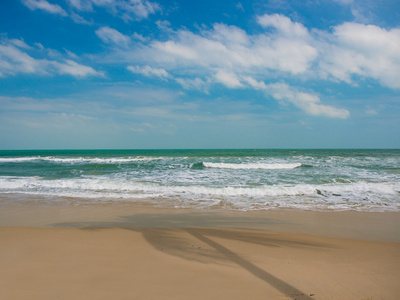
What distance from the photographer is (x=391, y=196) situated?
9234mm

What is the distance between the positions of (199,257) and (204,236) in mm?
1102

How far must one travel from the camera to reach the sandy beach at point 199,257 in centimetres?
284

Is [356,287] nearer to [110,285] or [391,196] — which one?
[110,285]

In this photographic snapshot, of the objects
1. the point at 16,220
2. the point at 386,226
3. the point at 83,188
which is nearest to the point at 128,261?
the point at 16,220

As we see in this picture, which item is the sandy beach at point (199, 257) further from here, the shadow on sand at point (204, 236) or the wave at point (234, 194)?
the wave at point (234, 194)

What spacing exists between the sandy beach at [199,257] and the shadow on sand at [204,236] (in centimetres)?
2

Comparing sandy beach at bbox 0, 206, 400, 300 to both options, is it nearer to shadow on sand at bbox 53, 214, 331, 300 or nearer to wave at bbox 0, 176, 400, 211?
shadow on sand at bbox 53, 214, 331, 300

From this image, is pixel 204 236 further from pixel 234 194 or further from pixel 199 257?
pixel 234 194

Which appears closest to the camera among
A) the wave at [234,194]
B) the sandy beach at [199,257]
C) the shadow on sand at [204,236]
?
the sandy beach at [199,257]

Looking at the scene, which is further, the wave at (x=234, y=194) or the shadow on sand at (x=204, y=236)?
the wave at (x=234, y=194)

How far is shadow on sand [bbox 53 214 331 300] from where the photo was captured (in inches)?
137

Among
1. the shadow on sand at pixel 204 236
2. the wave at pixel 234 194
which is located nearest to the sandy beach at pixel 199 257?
the shadow on sand at pixel 204 236

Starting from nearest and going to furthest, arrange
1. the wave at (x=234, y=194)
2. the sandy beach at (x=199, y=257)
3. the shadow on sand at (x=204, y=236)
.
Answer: the sandy beach at (x=199, y=257) → the shadow on sand at (x=204, y=236) → the wave at (x=234, y=194)

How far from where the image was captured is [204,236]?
488 cm
